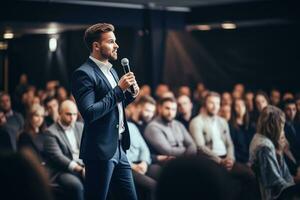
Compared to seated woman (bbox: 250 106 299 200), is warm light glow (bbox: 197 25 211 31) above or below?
above

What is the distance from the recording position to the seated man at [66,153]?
534cm

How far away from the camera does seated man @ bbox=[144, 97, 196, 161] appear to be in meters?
6.09


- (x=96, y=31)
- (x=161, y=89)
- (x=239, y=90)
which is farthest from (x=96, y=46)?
(x=239, y=90)

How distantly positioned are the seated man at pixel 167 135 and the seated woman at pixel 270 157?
1249mm

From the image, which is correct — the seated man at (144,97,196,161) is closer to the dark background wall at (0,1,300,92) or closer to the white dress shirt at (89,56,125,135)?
the white dress shirt at (89,56,125,135)

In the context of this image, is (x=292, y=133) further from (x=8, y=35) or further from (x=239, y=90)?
(x=8, y=35)

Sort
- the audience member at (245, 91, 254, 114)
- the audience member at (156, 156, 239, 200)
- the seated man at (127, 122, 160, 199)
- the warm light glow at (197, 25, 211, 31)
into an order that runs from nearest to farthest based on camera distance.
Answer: the audience member at (156, 156, 239, 200)
the seated man at (127, 122, 160, 199)
the audience member at (245, 91, 254, 114)
the warm light glow at (197, 25, 211, 31)

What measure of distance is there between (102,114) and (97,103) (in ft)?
0.18

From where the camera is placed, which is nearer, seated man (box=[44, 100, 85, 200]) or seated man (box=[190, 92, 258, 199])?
seated man (box=[44, 100, 85, 200])

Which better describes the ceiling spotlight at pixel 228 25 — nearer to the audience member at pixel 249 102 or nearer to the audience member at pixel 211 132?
the audience member at pixel 249 102

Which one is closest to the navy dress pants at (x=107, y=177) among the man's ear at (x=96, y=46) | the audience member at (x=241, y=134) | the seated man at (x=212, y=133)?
the man's ear at (x=96, y=46)

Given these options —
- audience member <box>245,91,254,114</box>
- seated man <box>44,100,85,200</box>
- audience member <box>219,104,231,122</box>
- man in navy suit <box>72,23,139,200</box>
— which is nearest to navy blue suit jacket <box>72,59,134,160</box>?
man in navy suit <box>72,23,139,200</box>

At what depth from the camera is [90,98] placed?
315cm

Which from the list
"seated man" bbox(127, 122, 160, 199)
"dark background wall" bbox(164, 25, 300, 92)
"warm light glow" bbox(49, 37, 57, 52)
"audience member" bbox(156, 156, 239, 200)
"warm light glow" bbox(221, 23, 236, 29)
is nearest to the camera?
"audience member" bbox(156, 156, 239, 200)
